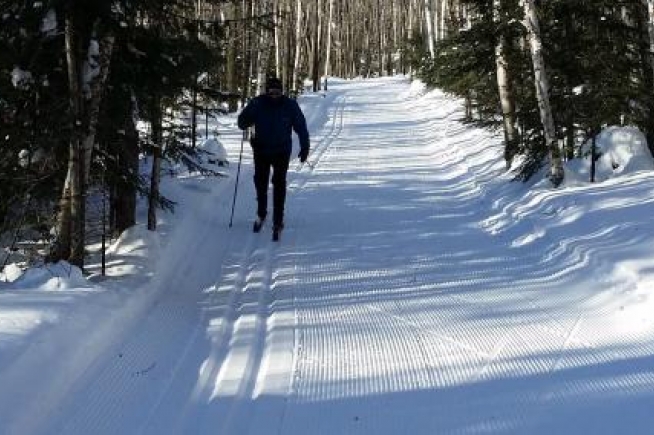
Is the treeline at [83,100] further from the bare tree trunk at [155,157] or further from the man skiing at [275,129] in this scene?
the man skiing at [275,129]

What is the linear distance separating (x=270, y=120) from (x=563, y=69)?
572 centimetres

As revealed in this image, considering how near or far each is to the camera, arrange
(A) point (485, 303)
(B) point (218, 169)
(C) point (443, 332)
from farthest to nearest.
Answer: (B) point (218, 169), (A) point (485, 303), (C) point (443, 332)

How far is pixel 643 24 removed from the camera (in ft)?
44.5

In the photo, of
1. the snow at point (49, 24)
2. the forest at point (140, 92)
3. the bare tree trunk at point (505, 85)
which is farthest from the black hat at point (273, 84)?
the bare tree trunk at point (505, 85)

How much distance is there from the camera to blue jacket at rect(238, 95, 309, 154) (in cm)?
979

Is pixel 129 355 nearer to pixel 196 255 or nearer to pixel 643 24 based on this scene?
pixel 196 255

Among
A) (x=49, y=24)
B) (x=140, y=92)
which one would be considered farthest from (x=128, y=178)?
(x=49, y=24)

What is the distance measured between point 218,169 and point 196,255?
609 cm

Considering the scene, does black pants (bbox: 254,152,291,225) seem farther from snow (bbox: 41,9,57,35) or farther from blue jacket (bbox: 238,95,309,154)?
snow (bbox: 41,9,57,35)

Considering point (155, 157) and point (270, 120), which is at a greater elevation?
point (270, 120)

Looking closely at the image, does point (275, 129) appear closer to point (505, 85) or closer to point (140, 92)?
point (140, 92)

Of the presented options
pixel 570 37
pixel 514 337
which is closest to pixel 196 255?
pixel 514 337

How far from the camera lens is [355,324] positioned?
248 inches

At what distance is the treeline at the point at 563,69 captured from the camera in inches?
459
